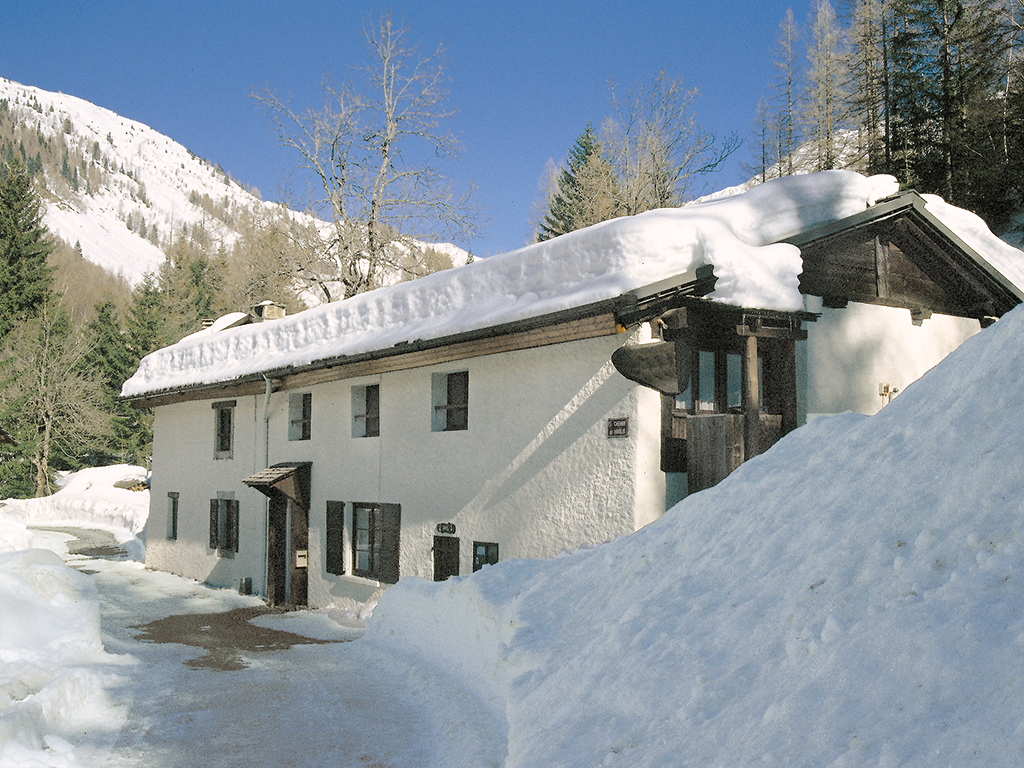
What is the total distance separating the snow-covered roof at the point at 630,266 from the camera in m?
7.87

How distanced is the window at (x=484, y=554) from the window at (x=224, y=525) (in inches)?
312

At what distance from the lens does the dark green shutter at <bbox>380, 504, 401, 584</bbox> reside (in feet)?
36.6

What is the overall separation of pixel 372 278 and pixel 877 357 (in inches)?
735

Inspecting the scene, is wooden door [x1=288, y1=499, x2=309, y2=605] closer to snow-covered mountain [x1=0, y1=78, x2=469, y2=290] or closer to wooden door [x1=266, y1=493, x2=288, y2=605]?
wooden door [x1=266, y1=493, x2=288, y2=605]

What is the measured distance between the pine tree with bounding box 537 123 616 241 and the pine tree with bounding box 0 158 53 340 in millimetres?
27686

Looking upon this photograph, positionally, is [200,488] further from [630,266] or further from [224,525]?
[630,266]

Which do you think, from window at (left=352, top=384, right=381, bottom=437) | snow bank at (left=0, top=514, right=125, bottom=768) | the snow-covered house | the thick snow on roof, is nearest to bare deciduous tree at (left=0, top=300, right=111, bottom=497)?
the snow-covered house

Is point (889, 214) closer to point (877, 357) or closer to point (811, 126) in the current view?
point (877, 357)

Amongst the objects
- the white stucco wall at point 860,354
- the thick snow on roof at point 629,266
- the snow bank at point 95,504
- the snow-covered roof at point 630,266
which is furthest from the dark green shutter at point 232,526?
the snow bank at point 95,504

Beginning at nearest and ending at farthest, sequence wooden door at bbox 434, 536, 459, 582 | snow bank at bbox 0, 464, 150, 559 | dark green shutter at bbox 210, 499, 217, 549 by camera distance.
→ wooden door at bbox 434, 536, 459, 582
dark green shutter at bbox 210, 499, 217, 549
snow bank at bbox 0, 464, 150, 559

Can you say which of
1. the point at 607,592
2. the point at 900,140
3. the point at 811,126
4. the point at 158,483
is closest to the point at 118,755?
the point at 607,592

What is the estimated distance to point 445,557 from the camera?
10.3 metres

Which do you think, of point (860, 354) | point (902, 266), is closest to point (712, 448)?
point (860, 354)

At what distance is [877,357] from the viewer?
32.8 feet
